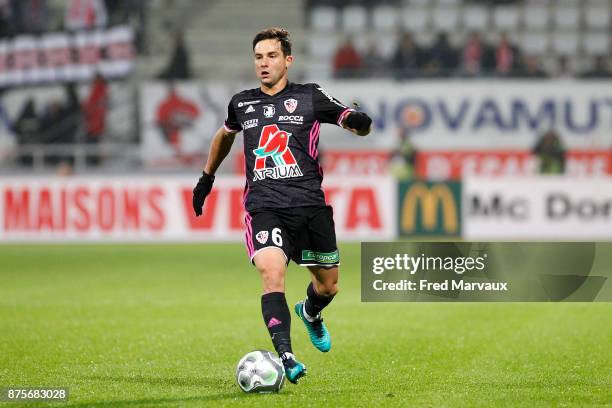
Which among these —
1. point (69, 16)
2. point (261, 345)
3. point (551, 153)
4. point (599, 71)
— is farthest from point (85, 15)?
point (261, 345)

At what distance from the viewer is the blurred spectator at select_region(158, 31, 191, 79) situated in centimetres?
2666

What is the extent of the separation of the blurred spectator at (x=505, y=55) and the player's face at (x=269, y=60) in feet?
65.6

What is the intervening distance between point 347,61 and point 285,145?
20.0 meters

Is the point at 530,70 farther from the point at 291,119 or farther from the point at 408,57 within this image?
the point at 291,119

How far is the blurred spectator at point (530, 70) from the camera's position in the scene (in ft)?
85.8

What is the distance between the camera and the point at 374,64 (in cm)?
2684

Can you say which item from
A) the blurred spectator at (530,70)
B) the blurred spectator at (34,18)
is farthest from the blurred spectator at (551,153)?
the blurred spectator at (34,18)

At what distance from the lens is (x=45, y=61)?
27844 mm

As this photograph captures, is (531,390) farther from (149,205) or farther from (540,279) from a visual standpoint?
(149,205)

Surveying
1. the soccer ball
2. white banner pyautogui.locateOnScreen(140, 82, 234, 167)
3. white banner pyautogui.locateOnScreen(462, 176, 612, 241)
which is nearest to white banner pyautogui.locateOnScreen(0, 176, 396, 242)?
white banner pyautogui.locateOnScreen(462, 176, 612, 241)

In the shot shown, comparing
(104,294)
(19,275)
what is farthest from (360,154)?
(104,294)

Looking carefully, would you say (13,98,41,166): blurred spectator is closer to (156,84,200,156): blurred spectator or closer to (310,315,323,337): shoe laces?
(156,84,200,156): blurred spectator

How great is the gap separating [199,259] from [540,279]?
11295 millimetres

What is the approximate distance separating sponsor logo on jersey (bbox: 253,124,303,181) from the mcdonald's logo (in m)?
13.9
